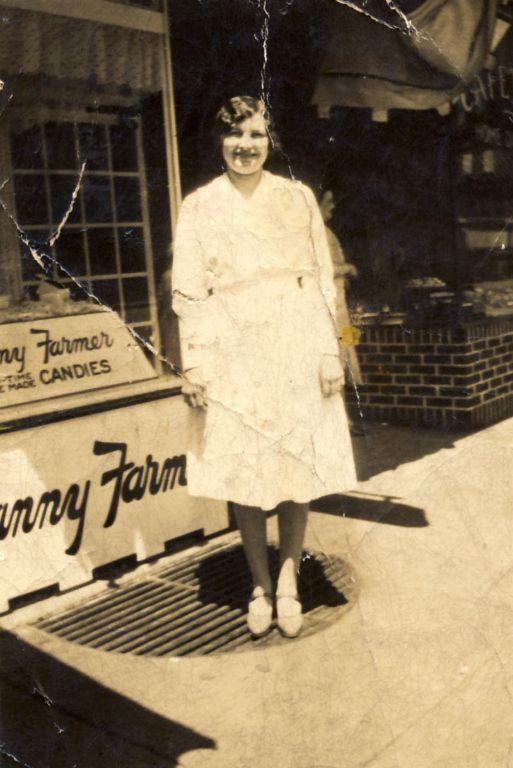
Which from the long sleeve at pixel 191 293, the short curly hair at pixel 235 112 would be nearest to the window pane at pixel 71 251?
the long sleeve at pixel 191 293

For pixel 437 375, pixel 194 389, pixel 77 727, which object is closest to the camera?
pixel 77 727

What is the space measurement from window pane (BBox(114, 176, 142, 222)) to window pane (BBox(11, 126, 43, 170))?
41 cm

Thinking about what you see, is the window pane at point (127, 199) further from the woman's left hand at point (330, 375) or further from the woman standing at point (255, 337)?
the woman's left hand at point (330, 375)

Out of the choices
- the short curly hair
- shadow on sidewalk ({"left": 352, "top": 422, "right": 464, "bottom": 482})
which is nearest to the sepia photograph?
the short curly hair

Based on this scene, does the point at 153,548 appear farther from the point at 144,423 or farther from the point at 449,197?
the point at 449,197

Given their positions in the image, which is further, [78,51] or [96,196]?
[96,196]

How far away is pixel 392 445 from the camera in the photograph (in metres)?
6.42

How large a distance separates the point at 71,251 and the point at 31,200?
32cm

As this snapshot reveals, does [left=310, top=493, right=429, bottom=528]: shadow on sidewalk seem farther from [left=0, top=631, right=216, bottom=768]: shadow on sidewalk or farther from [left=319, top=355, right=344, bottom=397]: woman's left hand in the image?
[left=0, top=631, right=216, bottom=768]: shadow on sidewalk

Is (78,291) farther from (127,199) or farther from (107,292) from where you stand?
(127,199)

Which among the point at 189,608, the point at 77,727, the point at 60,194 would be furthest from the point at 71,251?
the point at 77,727

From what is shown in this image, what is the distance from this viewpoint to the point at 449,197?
23.8 ft

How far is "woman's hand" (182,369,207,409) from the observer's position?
11.6ft

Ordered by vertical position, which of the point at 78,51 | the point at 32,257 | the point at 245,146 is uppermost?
the point at 78,51
